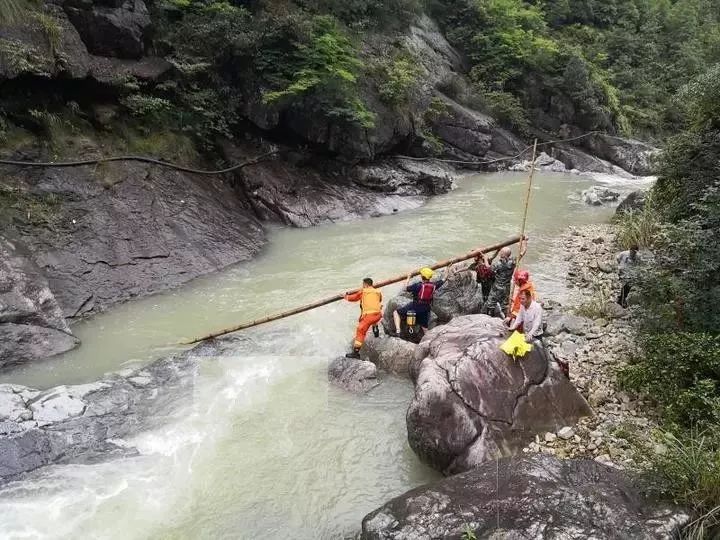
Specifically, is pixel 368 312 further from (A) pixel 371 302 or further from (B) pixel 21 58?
(B) pixel 21 58

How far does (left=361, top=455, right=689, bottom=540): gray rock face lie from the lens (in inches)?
173

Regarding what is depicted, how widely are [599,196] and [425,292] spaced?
46.1 feet

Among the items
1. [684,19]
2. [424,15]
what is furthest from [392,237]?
[684,19]

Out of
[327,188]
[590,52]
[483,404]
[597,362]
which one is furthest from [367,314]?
[590,52]

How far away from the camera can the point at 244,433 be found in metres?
6.82

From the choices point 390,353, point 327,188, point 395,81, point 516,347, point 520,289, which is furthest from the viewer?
point 395,81

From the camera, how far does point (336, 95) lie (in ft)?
52.0

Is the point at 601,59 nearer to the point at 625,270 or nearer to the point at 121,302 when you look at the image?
the point at 625,270

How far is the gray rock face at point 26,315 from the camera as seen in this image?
817cm

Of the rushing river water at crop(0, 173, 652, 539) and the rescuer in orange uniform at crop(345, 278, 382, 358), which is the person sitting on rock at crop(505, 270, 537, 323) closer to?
the rushing river water at crop(0, 173, 652, 539)

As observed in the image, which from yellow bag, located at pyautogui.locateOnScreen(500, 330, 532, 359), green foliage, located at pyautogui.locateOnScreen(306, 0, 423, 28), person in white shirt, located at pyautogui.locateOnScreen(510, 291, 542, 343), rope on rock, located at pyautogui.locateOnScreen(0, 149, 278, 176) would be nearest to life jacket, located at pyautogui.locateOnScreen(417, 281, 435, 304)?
person in white shirt, located at pyautogui.locateOnScreen(510, 291, 542, 343)

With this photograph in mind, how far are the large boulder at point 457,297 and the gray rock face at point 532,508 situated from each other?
4435 millimetres

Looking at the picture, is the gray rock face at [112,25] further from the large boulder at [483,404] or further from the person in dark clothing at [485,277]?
the large boulder at [483,404]

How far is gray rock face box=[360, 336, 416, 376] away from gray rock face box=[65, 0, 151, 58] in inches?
390
